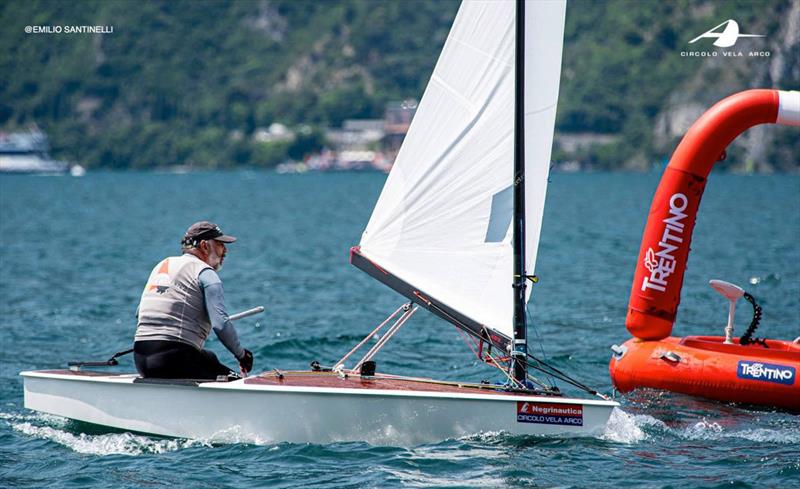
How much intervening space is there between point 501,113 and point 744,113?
4029mm

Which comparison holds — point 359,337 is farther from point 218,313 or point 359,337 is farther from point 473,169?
point 218,313

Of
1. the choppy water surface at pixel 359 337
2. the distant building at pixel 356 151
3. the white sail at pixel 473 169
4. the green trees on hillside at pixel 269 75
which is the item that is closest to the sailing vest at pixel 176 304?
the choppy water surface at pixel 359 337

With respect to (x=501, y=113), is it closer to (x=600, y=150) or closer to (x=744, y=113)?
(x=744, y=113)

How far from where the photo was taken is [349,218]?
2039 inches

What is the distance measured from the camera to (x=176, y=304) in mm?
9883

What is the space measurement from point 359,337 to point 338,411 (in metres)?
7.03

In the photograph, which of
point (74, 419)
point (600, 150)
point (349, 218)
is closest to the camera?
point (74, 419)

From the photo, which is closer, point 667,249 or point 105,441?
point 105,441

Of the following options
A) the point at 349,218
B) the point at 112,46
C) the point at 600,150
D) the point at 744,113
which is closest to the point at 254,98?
the point at 112,46

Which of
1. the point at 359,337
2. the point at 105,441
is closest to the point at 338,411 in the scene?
the point at 105,441

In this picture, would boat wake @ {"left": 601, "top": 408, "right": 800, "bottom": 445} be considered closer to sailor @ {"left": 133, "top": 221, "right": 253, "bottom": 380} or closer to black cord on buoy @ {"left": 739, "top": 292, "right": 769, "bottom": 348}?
black cord on buoy @ {"left": 739, "top": 292, "right": 769, "bottom": 348}

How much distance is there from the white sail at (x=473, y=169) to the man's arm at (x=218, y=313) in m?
1.57

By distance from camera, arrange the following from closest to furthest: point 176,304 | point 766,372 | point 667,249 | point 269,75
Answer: point 176,304
point 766,372
point 667,249
point 269,75

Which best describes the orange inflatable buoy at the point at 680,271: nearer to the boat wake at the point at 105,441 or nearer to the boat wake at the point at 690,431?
the boat wake at the point at 690,431
